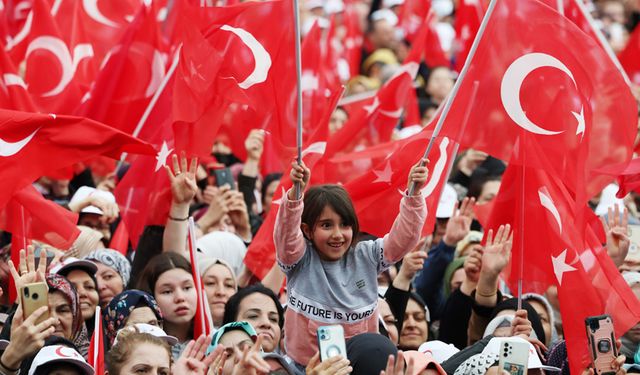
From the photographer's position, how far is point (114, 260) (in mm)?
8281

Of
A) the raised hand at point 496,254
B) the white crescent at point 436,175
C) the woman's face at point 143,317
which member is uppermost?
the white crescent at point 436,175

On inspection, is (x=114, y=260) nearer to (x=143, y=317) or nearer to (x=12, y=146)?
(x=12, y=146)

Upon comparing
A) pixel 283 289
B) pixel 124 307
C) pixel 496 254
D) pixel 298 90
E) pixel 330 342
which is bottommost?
pixel 283 289

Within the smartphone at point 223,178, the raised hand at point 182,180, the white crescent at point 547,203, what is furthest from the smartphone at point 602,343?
the smartphone at point 223,178

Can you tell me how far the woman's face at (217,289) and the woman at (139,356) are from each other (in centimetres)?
168

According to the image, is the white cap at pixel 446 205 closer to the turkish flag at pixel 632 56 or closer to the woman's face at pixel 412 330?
the woman's face at pixel 412 330

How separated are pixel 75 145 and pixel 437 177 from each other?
2.00m

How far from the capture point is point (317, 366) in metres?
5.13

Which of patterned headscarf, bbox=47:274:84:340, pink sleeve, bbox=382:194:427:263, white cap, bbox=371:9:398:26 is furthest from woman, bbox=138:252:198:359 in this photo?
white cap, bbox=371:9:398:26

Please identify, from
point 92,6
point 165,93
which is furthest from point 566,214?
point 92,6

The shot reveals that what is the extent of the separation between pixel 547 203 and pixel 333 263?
5.28 ft

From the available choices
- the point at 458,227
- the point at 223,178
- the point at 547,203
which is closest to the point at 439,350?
the point at 547,203

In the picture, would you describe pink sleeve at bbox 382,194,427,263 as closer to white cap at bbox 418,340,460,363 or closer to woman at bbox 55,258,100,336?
white cap at bbox 418,340,460,363

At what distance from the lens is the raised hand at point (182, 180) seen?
7.94 meters
